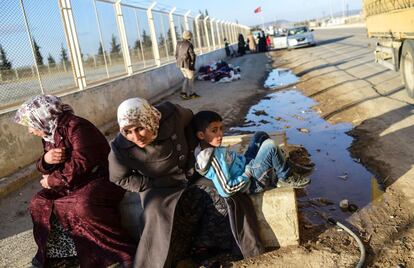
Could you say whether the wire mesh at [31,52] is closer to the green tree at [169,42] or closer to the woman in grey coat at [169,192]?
the woman in grey coat at [169,192]

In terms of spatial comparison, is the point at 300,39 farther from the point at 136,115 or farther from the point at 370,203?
the point at 136,115

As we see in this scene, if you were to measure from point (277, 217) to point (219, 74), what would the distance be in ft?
45.7

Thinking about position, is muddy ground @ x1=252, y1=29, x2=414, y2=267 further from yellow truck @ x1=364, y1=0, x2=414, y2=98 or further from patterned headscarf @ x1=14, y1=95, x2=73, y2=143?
patterned headscarf @ x1=14, y1=95, x2=73, y2=143

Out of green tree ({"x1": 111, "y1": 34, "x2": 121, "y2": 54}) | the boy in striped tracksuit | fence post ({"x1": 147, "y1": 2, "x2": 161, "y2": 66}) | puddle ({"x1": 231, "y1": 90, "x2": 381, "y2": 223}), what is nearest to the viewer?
the boy in striped tracksuit

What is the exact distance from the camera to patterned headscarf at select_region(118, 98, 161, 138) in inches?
121

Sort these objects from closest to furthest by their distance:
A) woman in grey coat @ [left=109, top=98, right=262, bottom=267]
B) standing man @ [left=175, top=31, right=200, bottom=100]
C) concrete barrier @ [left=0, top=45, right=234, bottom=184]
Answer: woman in grey coat @ [left=109, top=98, right=262, bottom=267] < concrete barrier @ [left=0, top=45, right=234, bottom=184] < standing man @ [left=175, top=31, right=200, bottom=100]

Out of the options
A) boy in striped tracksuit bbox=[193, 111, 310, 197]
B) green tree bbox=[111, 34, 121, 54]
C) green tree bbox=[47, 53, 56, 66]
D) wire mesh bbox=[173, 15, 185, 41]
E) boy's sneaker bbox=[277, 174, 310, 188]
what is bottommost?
boy's sneaker bbox=[277, 174, 310, 188]

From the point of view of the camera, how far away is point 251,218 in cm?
347

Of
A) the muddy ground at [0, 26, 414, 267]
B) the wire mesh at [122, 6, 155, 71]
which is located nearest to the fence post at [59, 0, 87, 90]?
the muddy ground at [0, 26, 414, 267]

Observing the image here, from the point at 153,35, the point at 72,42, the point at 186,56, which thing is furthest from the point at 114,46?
the point at 153,35

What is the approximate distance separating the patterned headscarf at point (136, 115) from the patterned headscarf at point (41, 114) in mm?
803

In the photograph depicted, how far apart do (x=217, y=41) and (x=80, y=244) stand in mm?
30482

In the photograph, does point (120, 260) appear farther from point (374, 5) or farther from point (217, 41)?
point (217, 41)

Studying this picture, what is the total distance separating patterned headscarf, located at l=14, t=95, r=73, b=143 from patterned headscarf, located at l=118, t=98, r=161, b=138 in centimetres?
80
